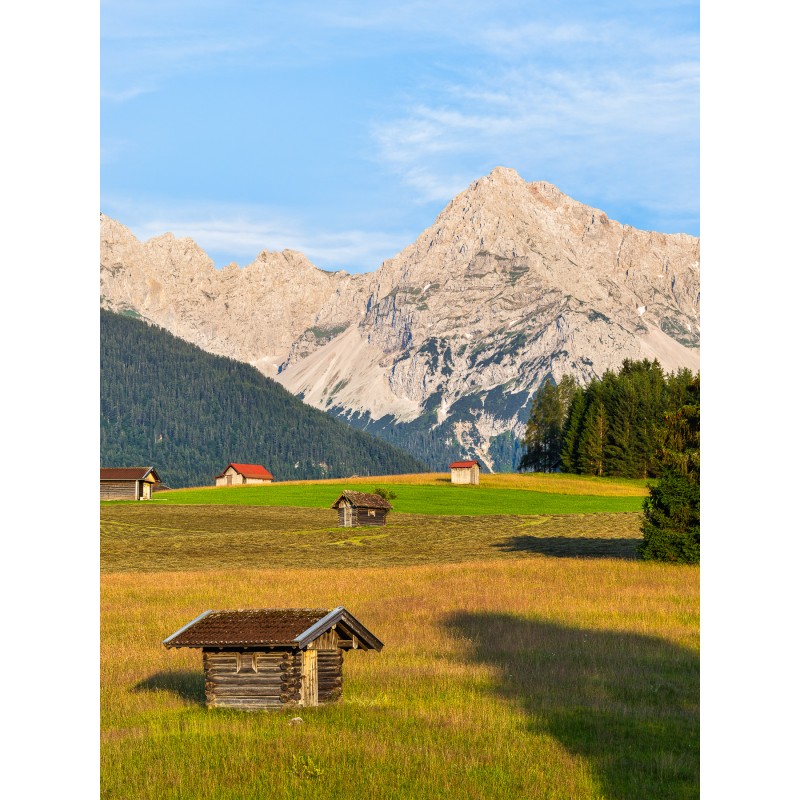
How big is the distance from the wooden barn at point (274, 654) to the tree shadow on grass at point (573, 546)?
3913cm

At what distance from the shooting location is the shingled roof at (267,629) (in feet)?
71.8

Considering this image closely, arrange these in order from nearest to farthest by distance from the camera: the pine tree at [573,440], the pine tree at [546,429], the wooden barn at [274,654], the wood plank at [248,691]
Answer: the wooden barn at [274,654] < the wood plank at [248,691] < the pine tree at [573,440] < the pine tree at [546,429]

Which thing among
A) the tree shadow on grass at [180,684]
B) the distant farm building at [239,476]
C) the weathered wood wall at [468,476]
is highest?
the tree shadow on grass at [180,684]

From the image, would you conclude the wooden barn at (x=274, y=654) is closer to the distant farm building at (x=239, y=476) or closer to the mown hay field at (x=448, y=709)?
the mown hay field at (x=448, y=709)

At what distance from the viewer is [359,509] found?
93.4 metres

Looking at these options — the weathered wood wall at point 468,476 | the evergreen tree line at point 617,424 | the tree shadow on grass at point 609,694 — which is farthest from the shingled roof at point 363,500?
the evergreen tree line at point 617,424

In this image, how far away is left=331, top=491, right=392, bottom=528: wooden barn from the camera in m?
92.8

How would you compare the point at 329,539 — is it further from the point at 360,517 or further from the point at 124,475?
the point at 124,475

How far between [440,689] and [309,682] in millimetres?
3930

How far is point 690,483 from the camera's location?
174ft

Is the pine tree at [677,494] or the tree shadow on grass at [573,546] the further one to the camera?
the tree shadow on grass at [573,546]

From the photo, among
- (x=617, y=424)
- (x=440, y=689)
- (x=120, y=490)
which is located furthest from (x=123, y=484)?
(x=440, y=689)
